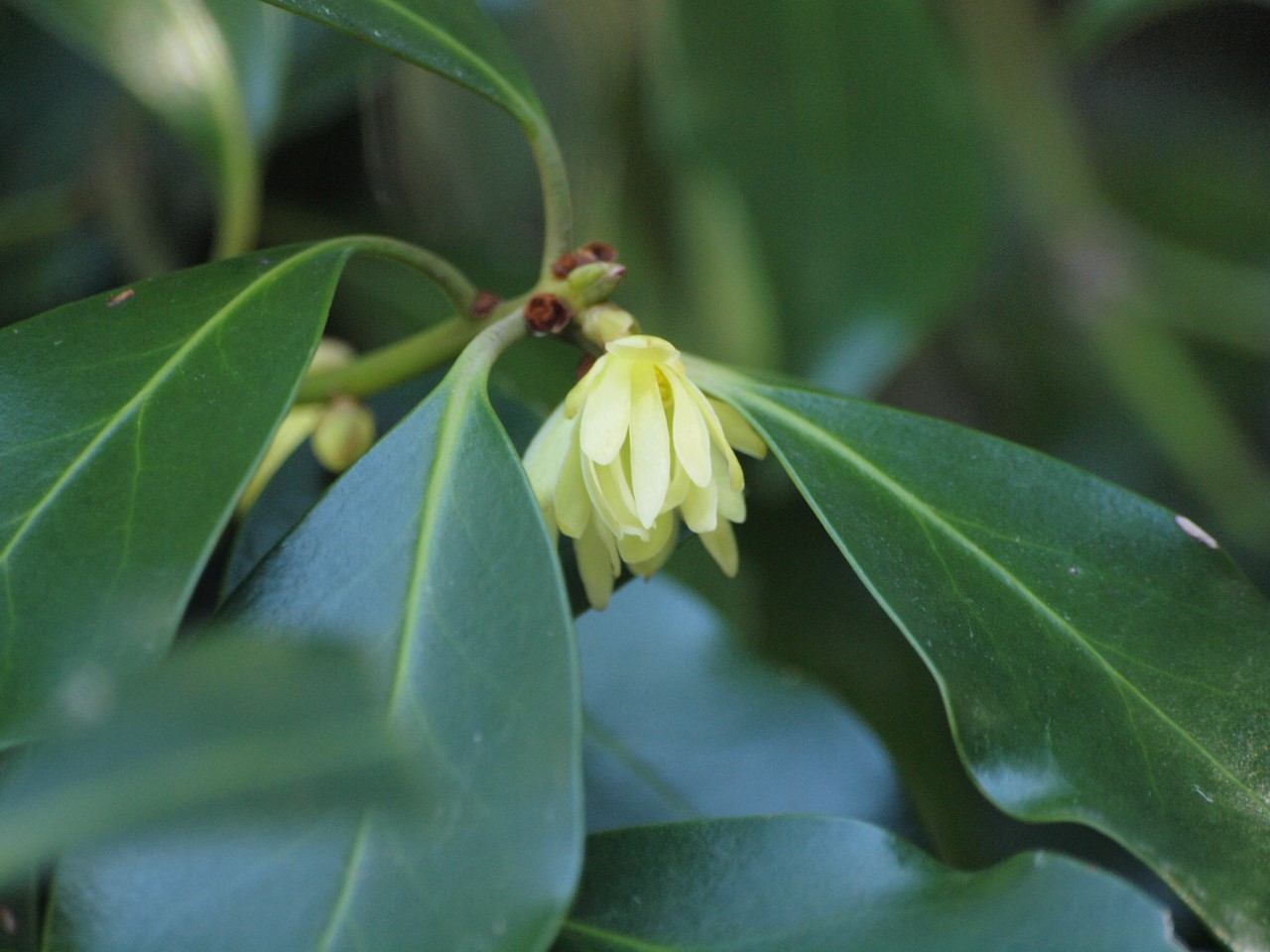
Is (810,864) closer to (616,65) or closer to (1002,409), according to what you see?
(616,65)

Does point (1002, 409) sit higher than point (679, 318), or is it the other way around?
point (679, 318)

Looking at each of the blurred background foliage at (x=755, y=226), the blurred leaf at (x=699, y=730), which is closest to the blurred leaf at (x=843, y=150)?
the blurred background foliage at (x=755, y=226)

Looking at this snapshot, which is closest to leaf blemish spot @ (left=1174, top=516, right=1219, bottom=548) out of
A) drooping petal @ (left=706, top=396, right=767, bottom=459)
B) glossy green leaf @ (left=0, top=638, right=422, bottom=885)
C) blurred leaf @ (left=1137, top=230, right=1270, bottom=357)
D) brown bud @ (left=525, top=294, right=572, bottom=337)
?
drooping petal @ (left=706, top=396, right=767, bottom=459)

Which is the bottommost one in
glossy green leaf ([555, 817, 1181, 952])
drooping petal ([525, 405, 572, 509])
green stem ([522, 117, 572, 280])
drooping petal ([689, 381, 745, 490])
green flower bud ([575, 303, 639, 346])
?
glossy green leaf ([555, 817, 1181, 952])

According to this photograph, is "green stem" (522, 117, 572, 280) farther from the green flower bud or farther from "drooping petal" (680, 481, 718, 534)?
"drooping petal" (680, 481, 718, 534)

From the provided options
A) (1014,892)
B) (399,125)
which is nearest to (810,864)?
(1014,892)

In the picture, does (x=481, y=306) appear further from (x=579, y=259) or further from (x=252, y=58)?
(x=252, y=58)

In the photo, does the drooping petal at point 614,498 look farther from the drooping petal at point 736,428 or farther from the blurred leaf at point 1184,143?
the blurred leaf at point 1184,143
